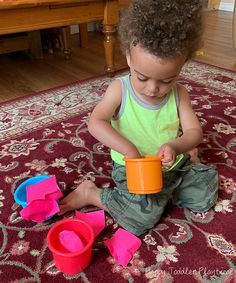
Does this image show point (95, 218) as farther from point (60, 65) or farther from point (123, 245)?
point (60, 65)

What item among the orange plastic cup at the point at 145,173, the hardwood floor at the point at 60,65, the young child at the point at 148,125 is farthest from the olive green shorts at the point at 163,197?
the hardwood floor at the point at 60,65

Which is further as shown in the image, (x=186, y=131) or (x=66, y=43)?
(x=66, y=43)

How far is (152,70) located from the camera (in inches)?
28.2

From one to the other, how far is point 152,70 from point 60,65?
1540 millimetres

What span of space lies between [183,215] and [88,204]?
0.89ft

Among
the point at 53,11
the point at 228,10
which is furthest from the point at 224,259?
the point at 228,10

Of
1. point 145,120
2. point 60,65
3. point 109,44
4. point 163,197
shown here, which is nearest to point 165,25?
point 145,120

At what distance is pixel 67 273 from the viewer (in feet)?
2.37

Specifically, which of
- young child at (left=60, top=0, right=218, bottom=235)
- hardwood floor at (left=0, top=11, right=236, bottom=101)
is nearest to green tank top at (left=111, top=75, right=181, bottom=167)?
young child at (left=60, top=0, right=218, bottom=235)

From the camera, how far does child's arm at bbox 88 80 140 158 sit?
2.66 feet

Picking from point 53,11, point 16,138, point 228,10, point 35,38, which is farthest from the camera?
point 228,10

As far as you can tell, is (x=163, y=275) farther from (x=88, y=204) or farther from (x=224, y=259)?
(x=88, y=204)

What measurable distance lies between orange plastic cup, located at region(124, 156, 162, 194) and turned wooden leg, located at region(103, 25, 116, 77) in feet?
4.07

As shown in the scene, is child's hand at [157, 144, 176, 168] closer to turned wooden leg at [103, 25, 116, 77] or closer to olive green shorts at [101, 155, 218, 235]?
olive green shorts at [101, 155, 218, 235]
